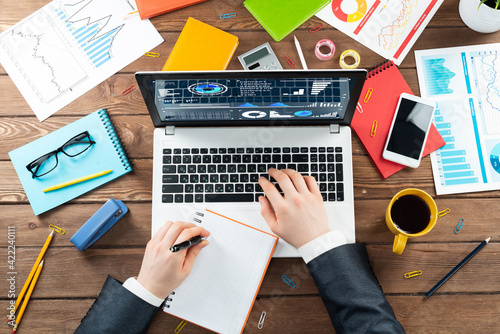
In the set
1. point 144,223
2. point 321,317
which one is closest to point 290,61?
point 144,223

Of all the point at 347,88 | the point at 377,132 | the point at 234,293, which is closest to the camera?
the point at 347,88

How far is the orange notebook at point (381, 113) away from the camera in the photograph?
1.16 m

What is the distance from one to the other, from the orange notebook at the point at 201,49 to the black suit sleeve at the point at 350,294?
0.68m

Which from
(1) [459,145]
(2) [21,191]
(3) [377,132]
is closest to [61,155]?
(2) [21,191]

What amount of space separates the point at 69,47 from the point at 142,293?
2.74 ft

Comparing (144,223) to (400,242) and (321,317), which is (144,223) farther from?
(400,242)

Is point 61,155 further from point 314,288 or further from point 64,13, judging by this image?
point 314,288

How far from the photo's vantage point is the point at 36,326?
111 cm

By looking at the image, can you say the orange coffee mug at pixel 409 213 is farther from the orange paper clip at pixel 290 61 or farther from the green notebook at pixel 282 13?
the green notebook at pixel 282 13

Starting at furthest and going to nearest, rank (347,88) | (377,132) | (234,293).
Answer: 1. (377,132)
2. (234,293)
3. (347,88)

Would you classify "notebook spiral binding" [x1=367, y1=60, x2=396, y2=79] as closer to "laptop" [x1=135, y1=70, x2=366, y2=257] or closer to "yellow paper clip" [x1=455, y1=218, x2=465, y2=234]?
"laptop" [x1=135, y1=70, x2=366, y2=257]

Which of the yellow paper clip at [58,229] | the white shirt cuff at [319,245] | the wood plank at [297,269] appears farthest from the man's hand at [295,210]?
the yellow paper clip at [58,229]

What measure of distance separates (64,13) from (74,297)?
93cm

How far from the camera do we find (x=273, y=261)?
1.12 meters
